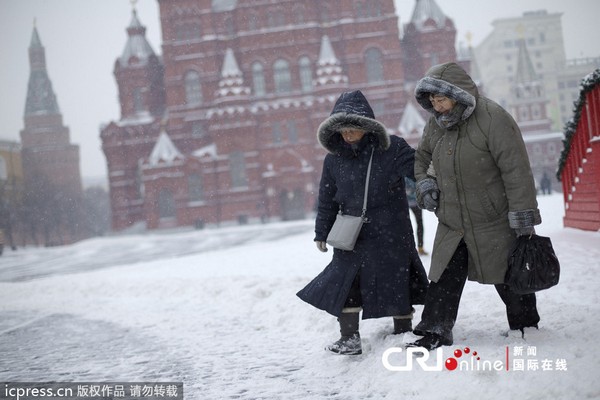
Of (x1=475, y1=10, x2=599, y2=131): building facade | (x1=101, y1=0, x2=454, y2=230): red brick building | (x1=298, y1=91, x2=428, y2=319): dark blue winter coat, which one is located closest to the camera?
(x1=298, y1=91, x2=428, y2=319): dark blue winter coat

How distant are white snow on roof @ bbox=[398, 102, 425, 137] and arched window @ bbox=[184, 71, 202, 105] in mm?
15315

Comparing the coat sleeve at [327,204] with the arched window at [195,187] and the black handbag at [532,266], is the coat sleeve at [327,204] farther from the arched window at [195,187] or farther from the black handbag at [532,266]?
the arched window at [195,187]

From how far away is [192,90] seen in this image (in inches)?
1753

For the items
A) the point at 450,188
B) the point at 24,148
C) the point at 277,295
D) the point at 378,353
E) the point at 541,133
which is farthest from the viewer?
the point at 24,148

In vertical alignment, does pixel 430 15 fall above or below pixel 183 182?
above

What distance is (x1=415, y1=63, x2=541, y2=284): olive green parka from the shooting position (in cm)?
375

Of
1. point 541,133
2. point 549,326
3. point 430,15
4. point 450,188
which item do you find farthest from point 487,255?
point 541,133

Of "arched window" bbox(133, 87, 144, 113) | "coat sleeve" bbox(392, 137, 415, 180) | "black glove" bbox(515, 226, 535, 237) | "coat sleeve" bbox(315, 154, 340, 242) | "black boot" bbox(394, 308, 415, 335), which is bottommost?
"black boot" bbox(394, 308, 415, 335)

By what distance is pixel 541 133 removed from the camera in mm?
57438

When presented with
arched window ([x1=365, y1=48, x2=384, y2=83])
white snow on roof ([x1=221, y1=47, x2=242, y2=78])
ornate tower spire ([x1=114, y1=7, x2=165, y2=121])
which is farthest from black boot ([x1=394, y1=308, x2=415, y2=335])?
ornate tower spire ([x1=114, y1=7, x2=165, y2=121])

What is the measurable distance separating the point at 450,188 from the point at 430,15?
4514 cm

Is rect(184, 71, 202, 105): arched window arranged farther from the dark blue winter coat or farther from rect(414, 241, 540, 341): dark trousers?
rect(414, 241, 540, 341): dark trousers

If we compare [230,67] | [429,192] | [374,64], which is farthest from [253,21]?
[429,192]

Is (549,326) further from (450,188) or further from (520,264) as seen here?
(450,188)
